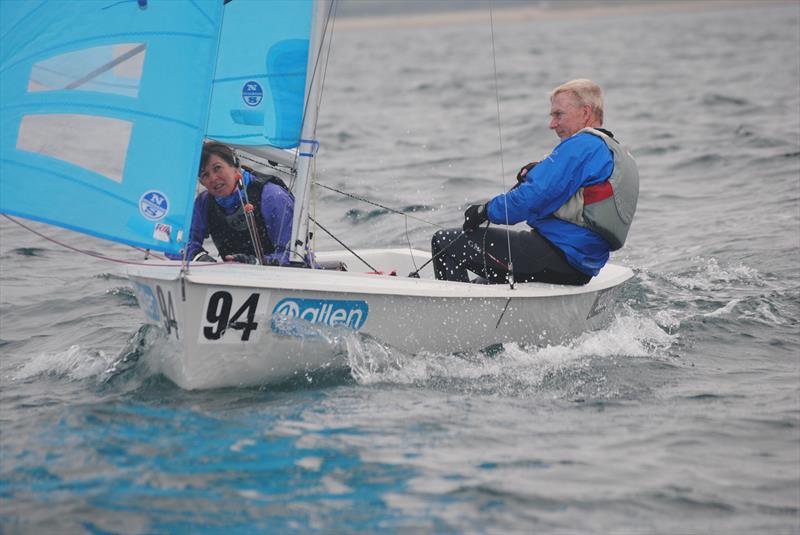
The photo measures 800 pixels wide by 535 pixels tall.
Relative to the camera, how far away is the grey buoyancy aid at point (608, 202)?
203 inches

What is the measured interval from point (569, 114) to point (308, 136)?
4.26 ft

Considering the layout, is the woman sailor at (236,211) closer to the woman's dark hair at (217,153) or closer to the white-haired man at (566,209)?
the woman's dark hair at (217,153)

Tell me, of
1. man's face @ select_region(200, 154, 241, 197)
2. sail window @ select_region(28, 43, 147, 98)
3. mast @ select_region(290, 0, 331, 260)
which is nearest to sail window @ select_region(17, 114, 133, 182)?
sail window @ select_region(28, 43, 147, 98)

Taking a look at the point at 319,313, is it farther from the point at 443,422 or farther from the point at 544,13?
the point at 544,13

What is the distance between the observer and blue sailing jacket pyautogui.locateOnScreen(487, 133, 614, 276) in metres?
5.07

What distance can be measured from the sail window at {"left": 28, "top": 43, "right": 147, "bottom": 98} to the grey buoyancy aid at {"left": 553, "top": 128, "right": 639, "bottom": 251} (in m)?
2.14

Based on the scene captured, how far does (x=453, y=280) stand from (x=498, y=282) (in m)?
0.23

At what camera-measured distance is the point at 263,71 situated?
16.6ft

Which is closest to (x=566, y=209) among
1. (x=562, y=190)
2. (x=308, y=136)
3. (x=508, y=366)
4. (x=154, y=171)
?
(x=562, y=190)

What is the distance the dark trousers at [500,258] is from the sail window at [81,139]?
1.78 metres

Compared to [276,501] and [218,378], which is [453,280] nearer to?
[218,378]

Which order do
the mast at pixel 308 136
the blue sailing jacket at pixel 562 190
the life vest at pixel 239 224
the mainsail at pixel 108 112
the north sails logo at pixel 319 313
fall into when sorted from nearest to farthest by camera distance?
the mainsail at pixel 108 112 < the north sails logo at pixel 319 313 < the mast at pixel 308 136 < the blue sailing jacket at pixel 562 190 < the life vest at pixel 239 224

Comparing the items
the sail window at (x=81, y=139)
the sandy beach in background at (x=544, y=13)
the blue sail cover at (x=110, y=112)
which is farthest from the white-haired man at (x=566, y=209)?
the sandy beach in background at (x=544, y=13)

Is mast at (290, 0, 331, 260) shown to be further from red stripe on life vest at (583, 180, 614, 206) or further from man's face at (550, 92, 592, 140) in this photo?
red stripe on life vest at (583, 180, 614, 206)
